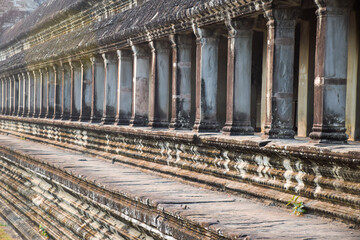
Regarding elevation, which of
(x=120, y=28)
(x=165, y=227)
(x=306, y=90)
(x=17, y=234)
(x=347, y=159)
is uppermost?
(x=120, y=28)

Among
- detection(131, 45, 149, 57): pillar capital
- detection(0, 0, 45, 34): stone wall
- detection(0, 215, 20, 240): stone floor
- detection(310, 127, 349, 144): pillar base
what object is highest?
detection(0, 0, 45, 34): stone wall

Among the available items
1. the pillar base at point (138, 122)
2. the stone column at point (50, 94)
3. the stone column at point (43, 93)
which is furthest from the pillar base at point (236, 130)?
the stone column at point (43, 93)

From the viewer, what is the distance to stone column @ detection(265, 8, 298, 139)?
6.62 m

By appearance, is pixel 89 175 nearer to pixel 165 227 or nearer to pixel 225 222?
pixel 165 227

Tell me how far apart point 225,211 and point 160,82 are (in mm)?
4879

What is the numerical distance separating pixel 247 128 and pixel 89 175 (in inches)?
93.3

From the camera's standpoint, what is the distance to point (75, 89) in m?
15.2

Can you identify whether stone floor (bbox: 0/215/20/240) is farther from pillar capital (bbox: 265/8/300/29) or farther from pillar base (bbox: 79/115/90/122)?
pillar capital (bbox: 265/8/300/29)

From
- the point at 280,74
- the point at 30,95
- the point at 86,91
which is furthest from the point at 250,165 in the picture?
the point at 30,95

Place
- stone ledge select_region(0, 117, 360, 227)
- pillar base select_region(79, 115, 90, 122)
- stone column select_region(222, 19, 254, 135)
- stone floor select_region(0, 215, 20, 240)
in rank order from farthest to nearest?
pillar base select_region(79, 115, 90, 122) < stone floor select_region(0, 215, 20, 240) < stone column select_region(222, 19, 254, 135) < stone ledge select_region(0, 117, 360, 227)

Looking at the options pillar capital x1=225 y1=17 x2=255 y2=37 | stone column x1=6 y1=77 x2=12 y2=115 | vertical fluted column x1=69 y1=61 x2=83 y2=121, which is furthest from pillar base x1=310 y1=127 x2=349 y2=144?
stone column x1=6 y1=77 x2=12 y2=115

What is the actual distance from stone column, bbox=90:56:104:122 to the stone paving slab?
17.5 ft

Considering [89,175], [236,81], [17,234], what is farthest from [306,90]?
[17,234]

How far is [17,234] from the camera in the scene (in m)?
10.9
